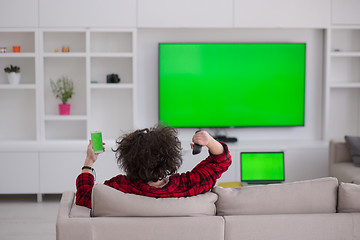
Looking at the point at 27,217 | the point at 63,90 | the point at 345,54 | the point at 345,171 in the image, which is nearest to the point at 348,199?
the point at 345,171

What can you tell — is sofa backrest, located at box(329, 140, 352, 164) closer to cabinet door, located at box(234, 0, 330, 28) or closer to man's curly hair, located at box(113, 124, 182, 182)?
cabinet door, located at box(234, 0, 330, 28)

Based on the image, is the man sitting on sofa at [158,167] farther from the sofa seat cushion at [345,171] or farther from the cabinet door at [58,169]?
the cabinet door at [58,169]

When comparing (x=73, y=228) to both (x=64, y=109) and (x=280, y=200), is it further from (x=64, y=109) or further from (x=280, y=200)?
(x=64, y=109)

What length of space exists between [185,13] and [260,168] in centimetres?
198

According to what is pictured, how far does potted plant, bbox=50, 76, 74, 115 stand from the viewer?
526 cm

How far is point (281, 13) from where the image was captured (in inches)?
207

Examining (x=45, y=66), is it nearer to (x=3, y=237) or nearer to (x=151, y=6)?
(x=151, y=6)

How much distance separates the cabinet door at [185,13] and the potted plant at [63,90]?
0.98 m

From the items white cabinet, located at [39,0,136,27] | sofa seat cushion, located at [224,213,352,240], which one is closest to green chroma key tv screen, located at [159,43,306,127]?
white cabinet, located at [39,0,136,27]

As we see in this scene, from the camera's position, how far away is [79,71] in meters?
5.42

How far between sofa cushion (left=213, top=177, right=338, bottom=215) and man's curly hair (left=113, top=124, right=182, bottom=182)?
0.90 feet

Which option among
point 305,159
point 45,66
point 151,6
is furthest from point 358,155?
point 45,66

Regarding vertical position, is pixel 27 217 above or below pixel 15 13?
below

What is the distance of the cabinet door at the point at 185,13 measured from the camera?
515 centimetres
